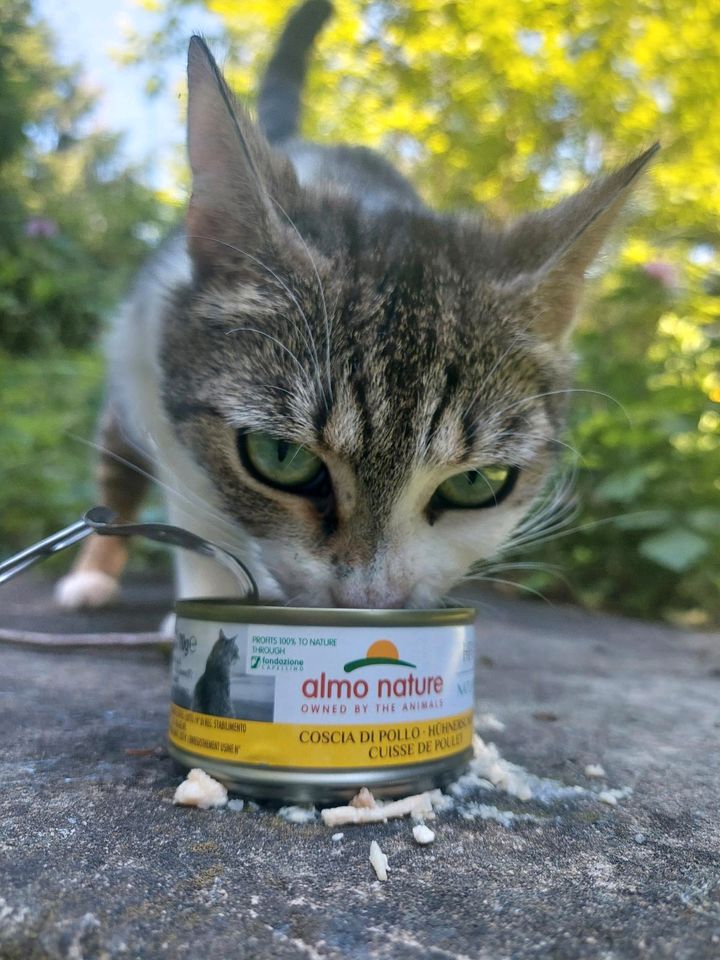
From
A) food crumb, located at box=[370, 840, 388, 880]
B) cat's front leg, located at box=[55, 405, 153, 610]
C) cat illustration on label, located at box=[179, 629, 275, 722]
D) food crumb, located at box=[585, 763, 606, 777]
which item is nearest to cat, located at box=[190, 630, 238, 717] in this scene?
cat illustration on label, located at box=[179, 629, 275, 722]

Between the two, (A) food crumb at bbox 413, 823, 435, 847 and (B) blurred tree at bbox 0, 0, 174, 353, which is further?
(B) blurred tree at bbox 0, 0, 174, 353

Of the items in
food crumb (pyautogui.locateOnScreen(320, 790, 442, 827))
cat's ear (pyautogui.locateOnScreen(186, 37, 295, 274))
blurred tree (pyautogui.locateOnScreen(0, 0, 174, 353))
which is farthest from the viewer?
blurred tree (pyautogui.locateOnScreen(0, 0, 174, 353))

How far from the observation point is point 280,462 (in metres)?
1.09

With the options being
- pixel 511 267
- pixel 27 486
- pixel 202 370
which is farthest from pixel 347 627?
pixel 27 486

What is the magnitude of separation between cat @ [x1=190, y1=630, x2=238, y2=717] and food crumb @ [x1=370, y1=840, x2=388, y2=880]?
227 millimetres

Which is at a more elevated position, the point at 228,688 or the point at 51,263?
the point at 51,263

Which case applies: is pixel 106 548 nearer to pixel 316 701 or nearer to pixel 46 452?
pixel 46 452

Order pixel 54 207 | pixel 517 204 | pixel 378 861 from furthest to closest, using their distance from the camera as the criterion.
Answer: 1. pixel 54 207
2. pixel 517 204
3. pixel 378 861

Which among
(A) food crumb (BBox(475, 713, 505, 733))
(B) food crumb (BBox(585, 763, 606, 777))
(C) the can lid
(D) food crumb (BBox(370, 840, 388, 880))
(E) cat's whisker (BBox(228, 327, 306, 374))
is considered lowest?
(A) food crumb (BBox(475, 713, 505, 733))

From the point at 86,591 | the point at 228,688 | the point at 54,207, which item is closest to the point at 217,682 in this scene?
the point at 228,688

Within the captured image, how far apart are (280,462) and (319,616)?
0.96ft

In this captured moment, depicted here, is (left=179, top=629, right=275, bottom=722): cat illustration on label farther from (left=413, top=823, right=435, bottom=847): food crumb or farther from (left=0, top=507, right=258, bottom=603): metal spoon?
(left=413, top=823, right=435, bottom=847): food crumb

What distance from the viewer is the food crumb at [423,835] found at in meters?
0.83

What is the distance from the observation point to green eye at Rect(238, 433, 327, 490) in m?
1.08
